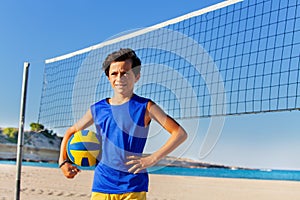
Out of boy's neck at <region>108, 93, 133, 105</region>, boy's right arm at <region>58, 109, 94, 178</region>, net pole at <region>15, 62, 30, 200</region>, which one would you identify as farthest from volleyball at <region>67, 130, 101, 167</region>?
net pole at <region>15, 62, 30, 200</region>

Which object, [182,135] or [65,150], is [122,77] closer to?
[182,135]

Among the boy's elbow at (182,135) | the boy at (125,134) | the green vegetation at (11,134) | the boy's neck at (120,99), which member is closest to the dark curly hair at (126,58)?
the boy at (125,134)

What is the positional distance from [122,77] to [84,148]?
0.55 metres

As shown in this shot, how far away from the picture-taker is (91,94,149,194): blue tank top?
2457 millimetres

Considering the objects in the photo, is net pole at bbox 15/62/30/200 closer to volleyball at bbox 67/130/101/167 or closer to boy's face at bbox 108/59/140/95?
volleyball at bbox 67/130/101/167

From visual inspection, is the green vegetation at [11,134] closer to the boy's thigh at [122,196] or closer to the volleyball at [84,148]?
the volleyball at [84,148]

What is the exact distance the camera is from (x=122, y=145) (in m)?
2.48

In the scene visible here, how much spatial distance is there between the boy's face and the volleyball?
14.3 inches

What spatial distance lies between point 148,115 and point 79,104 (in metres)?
3.13

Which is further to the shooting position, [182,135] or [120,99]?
[120,99]

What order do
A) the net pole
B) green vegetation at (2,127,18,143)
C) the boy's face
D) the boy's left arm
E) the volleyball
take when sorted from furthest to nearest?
green vegetation at (2,127,18,143) → the net pole → the volleyball → the boy's face → the boy's left arm

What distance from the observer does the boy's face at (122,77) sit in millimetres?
2561

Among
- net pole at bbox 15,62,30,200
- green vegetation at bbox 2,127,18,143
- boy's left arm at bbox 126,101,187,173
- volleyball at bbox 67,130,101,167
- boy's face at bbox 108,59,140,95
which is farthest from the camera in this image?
green vegetation at bbox 2,127,18,143

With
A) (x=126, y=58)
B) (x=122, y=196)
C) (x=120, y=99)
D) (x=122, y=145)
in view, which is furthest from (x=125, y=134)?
(x=126, y=58)
